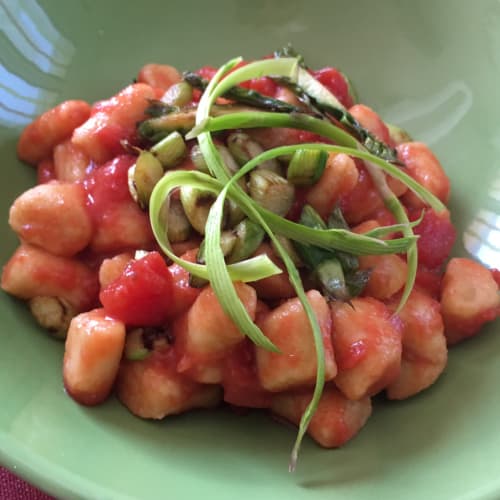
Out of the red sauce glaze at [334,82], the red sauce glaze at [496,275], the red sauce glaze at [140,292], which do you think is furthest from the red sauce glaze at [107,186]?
the red sauce glaze at [496,275]

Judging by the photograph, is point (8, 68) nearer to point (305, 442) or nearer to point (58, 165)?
point (58, 165)

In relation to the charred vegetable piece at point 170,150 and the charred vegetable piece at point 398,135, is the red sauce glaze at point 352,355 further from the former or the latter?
the charred vegetable piece at point 398,135

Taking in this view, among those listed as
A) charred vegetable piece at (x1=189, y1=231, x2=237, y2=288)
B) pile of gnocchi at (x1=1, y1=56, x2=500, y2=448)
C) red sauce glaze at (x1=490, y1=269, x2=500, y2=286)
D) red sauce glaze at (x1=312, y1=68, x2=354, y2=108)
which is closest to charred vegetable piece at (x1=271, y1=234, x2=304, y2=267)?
pile of gnocchi at (x1=1, y1=56, x2=500, y2=448)

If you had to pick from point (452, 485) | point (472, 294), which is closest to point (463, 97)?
point (472, 294)

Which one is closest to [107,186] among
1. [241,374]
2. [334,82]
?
[241,374]

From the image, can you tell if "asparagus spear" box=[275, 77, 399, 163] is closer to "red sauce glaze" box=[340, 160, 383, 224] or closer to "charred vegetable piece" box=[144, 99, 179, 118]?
"red sauce glaze" box=[340, 160, 383, 224]
